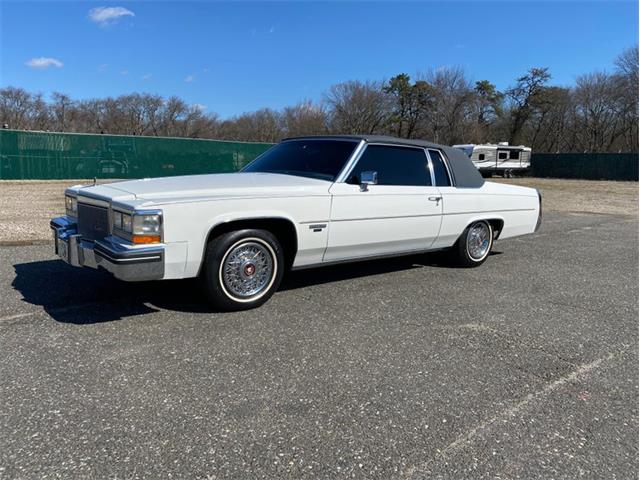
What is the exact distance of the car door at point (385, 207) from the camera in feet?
15.4

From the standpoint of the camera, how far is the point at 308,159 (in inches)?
205

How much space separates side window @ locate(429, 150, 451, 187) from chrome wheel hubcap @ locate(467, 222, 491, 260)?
79cm

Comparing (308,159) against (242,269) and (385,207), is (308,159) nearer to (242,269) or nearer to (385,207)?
(385,207)

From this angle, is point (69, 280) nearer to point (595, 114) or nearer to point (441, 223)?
point (441, 223)

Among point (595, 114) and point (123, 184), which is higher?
point (595, 114)

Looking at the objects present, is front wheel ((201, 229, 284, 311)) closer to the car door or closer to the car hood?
the car hood

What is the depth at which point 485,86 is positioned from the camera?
5522 cm

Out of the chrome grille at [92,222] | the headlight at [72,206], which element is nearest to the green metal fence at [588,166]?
the headlight at [72,206]

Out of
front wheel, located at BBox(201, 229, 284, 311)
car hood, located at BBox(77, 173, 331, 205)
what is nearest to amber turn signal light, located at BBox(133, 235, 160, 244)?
car hood, located at BBox(77, 173, 331, 205)

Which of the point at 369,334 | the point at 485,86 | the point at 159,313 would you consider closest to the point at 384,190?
the point at 369,334

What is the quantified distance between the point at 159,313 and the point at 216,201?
1.09 metres

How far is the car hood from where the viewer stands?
12.6 ft

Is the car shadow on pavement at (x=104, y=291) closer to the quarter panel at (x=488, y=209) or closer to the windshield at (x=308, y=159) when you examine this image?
the quarter panel at (x=488, y=209)

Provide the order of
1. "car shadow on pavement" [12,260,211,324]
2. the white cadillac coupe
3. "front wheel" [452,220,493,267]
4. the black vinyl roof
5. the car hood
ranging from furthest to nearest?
"front wheel" [452,220,493,267]
the black vinyl roof
"car shadow on pavement" [12,260,211,324]
the car hood
the white cadillac coupe
